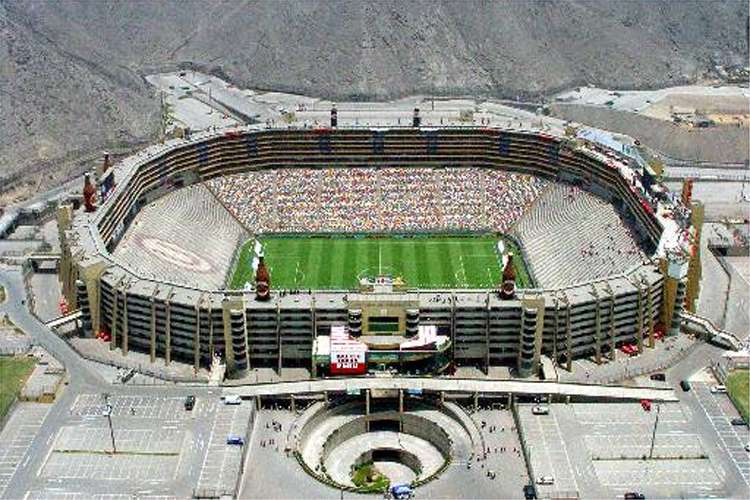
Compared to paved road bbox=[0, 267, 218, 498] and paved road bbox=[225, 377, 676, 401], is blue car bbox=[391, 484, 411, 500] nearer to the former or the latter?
paved road bbox=[225, 377, 676, 401]

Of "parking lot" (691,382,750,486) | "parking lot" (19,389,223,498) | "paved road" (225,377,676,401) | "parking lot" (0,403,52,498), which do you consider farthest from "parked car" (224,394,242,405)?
"parking lot" (691,382,750,486)

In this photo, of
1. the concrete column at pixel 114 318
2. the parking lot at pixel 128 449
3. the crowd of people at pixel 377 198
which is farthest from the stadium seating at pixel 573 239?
the concrete column at pixel 114 318

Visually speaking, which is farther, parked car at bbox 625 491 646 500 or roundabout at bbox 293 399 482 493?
roundabout at bbox 293 399 482 493

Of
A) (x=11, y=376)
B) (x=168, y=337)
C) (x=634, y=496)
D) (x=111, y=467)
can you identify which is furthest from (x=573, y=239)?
(x=11, y=376)

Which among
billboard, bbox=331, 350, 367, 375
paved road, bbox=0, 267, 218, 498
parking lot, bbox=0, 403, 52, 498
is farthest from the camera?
billboard, bbox=331, 350, 367, 375

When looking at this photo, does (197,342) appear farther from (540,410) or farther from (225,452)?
(540,410)

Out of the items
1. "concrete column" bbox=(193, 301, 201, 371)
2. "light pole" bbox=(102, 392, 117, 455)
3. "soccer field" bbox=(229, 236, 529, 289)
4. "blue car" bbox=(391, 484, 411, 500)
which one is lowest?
"blue car" bbox=(391, 484, 411, 500)

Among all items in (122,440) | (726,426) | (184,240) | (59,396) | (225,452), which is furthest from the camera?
(184,240)
